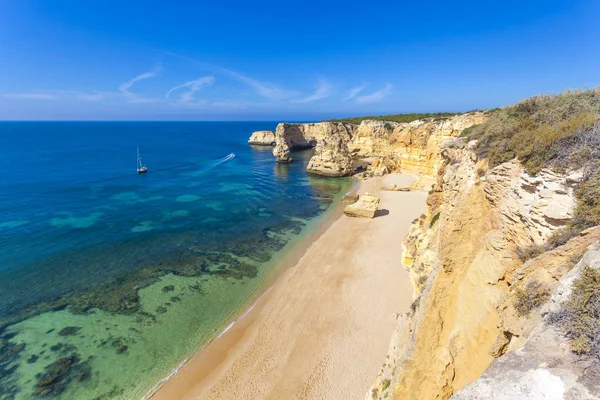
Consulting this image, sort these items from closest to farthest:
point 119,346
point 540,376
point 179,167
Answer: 1. point 540,376
2. point 119,346
3. point 179,167

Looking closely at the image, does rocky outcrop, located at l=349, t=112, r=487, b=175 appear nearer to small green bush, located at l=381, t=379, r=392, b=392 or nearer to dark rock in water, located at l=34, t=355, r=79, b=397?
small green bush, located at l=381, t=379, r=392, b=392

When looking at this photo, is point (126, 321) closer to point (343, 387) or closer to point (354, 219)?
point (343, 387)

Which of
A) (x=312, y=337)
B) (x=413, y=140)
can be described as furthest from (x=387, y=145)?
(x=312, y=337)

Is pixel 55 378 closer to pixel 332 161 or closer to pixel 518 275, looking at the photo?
pixel 518 275

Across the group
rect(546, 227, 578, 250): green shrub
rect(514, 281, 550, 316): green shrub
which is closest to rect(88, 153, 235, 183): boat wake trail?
rect(514, 281, 550, 316): green shrub

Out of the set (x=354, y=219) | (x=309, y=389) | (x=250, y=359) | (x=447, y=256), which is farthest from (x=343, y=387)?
(x=354, y=219)

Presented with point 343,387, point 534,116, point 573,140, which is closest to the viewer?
point 573,140
